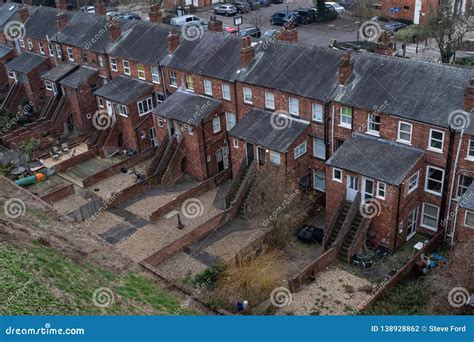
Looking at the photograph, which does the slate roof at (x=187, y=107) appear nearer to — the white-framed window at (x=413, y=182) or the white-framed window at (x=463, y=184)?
the white-framed window at (x=413, y=182)

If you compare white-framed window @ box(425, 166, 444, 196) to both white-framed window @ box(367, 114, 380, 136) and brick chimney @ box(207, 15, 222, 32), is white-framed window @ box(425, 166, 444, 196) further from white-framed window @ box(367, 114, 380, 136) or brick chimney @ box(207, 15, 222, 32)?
brick chimney @ box(207, 15, 222, 32)

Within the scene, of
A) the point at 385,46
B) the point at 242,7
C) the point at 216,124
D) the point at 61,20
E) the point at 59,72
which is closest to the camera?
the point at 385,46

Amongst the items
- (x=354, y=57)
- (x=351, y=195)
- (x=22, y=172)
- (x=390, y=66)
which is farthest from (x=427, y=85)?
(x=22, y=172)

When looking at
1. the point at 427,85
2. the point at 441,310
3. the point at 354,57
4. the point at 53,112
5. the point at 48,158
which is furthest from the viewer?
the point at 53,112

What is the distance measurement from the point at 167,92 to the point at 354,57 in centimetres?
1521

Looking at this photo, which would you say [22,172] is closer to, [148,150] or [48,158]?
[48,158]

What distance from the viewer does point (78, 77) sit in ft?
148

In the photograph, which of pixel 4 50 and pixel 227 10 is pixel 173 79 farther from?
pixel 227 10

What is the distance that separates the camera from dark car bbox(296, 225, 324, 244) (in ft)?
96.8

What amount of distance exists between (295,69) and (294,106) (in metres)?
2.39

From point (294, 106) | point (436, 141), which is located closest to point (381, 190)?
point (436, 141)

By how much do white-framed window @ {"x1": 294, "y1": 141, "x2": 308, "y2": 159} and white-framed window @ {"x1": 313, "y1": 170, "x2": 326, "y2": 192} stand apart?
1.69 m

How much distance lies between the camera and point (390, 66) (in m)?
29.4

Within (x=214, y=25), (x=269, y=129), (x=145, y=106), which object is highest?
(x=214, y=25)
